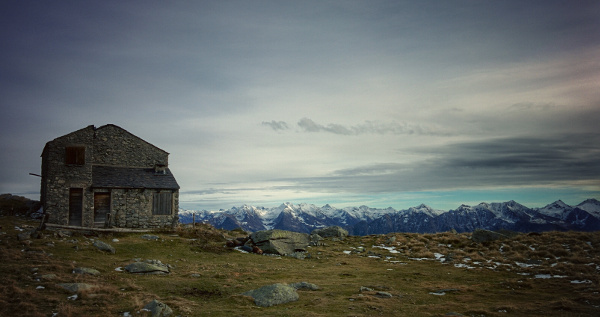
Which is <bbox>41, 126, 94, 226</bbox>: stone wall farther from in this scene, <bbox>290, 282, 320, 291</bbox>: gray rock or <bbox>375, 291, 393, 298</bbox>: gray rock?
<bbox>375, 291, 393, 298</bbox>: gray rock

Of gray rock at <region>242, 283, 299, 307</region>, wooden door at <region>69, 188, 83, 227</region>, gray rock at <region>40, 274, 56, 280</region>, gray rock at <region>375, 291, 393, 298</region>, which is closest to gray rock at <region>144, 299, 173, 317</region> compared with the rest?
gray rock at <region>242, 283, 299, 307</region>

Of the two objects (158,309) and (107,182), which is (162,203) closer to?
(107,182)

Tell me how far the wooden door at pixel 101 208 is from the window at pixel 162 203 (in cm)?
510

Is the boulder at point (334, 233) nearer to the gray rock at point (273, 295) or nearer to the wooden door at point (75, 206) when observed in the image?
the gray rock at point (273, 295)

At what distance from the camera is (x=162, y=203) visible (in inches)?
1623

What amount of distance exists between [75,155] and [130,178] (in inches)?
255

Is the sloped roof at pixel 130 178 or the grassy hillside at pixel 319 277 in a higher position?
the sloped roof at pixel 130 178

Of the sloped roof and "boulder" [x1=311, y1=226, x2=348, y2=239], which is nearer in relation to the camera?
the sloped roof

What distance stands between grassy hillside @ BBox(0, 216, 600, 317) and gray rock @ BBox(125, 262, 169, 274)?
588mm

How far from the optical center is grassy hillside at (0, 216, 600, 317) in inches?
572

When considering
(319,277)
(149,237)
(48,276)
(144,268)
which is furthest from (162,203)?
(319,277)

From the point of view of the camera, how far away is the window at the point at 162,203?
134 ft

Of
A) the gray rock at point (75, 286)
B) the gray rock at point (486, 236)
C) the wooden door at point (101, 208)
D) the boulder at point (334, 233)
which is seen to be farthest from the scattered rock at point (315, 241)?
the gray rock at point (75, 286)

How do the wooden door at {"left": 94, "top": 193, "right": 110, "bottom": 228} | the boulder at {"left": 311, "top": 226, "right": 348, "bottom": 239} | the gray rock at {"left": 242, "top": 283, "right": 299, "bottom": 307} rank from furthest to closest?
the boulder at {"left": 311, "top": 226, "right": 348, "bottom": 239} → the wooden door at {"left": 94, "top": 193, "right": 110, "bottom": 228} → the gray rock at {"left": 242, "top": 283, "right": 299, "bottom": 307}
